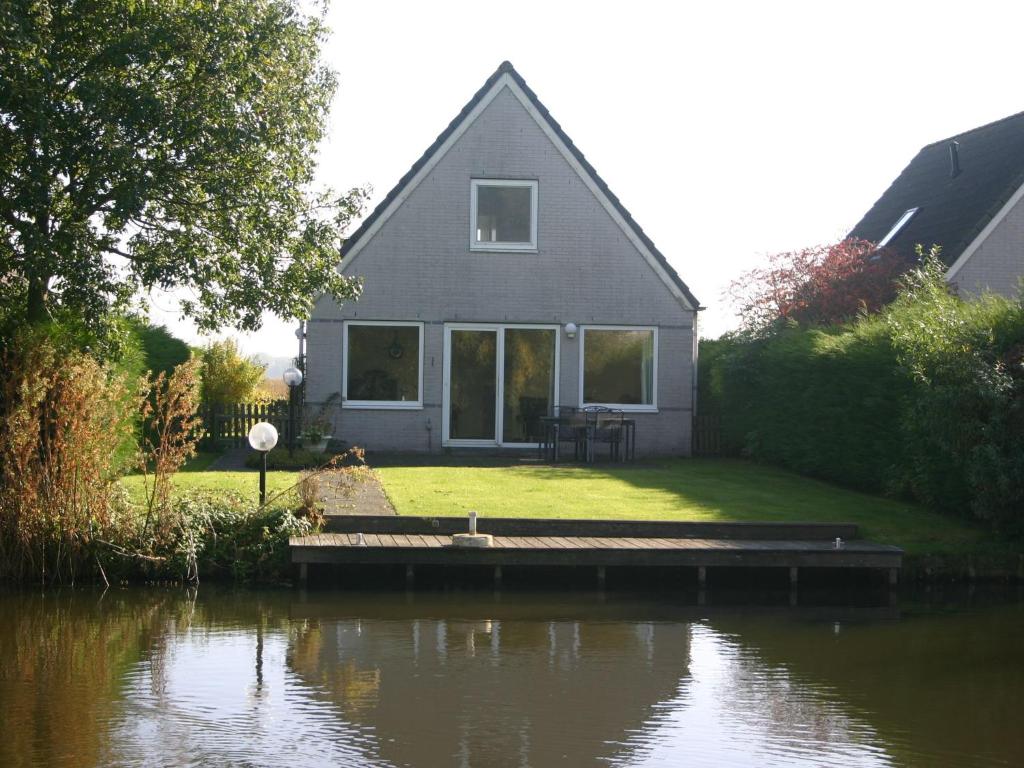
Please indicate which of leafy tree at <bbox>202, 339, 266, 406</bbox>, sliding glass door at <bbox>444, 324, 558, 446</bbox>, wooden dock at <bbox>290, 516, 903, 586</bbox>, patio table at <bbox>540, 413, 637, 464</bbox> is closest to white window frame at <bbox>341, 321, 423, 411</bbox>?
sliding glass door at <bbox>444, 324, 558, 446</bbox>

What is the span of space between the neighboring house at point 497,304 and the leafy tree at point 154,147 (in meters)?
5.76

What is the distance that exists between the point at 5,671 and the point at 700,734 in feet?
15.7

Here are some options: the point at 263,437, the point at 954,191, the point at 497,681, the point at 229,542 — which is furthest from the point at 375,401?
the point at 954,191

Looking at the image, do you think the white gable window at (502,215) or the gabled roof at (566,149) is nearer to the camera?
the gabled roof at (566,149)

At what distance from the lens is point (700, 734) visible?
7.38 metres

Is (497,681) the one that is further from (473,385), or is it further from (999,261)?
(999,261)

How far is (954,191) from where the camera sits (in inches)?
1014

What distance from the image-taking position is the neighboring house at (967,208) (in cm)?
2308

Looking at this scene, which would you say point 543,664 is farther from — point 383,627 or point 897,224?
point 897,224

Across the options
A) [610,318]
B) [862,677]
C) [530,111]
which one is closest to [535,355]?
[610,318]

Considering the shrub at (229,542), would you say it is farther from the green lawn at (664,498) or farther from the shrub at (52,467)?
the green lawn at (664,498)

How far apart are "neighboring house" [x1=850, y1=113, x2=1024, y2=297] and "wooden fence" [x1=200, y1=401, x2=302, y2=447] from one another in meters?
12.1

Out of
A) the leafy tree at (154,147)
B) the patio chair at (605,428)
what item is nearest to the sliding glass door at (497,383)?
the patio chair at (605,428)

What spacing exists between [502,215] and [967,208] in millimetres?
9488
